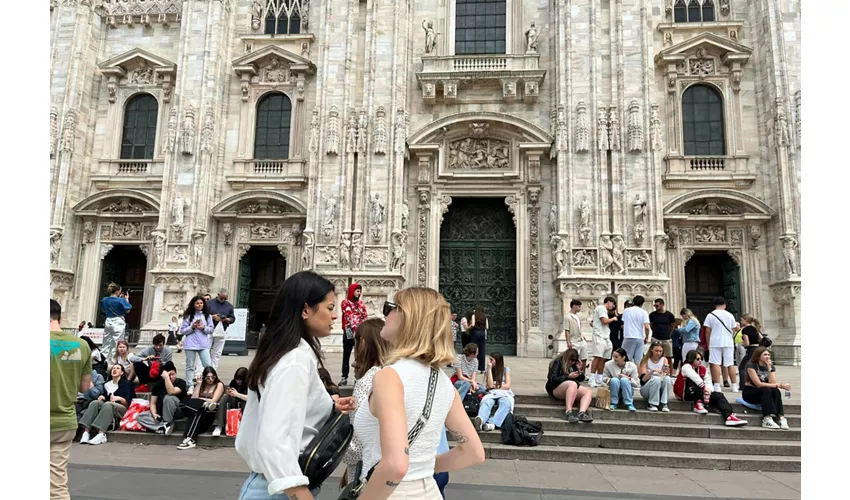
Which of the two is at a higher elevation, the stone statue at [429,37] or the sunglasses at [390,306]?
the stone statue at [429,37]

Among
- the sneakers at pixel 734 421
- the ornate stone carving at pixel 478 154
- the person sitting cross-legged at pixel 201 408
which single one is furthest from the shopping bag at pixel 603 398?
the ornate stone carving at pixel 478 154

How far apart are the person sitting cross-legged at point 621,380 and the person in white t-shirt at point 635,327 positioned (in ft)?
2.54

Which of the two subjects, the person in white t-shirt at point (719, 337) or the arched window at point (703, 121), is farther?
the arched window at point (703, 121)

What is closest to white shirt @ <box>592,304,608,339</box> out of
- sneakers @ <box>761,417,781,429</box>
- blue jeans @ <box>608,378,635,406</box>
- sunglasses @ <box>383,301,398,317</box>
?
blue jeans @ <box>608,378,635,406</box>

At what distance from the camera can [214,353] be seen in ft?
35.5

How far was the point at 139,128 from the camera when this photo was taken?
69.3 feet

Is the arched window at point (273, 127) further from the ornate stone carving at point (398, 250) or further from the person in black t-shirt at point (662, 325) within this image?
the person in black t-shirt at point (662, 325)

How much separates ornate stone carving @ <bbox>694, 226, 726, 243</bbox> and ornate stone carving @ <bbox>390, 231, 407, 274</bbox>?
980cm

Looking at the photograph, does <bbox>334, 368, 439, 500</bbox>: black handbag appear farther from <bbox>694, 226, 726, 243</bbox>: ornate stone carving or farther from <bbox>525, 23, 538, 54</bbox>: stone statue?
<bbox>525, 23, 538, 54</bbox>: stone statue

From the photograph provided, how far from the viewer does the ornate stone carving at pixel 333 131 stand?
61.3ft

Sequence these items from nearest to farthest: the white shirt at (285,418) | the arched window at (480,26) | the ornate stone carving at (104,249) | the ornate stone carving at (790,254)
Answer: the white shirt at (285,418) < the ornate stone carving at (790,254) < the ornate stone carving at (104,249) < the arched window at (480,26)

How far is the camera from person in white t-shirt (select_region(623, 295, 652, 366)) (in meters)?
10.3

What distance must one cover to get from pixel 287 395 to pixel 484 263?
1730 centimetres

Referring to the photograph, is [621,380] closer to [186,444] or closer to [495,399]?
[495,399]
